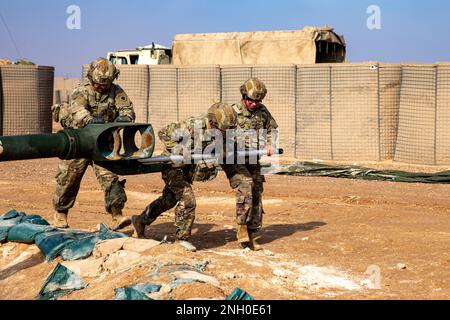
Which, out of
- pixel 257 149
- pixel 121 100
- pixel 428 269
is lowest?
pixel 428 269

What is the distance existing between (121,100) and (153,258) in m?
2.83

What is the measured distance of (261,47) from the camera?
2298 centimetres

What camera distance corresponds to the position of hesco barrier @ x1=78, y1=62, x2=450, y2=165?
56.7ft

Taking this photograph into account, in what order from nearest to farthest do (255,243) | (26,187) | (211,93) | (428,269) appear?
→ (428,269), (255,243), (26,187), (211,93)

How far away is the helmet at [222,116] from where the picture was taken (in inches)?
330

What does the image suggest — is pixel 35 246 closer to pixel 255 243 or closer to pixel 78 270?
pixel 78 270

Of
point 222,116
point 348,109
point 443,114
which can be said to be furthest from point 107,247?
point 348,109

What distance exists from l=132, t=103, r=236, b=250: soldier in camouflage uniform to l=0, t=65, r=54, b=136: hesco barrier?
12.4 meters

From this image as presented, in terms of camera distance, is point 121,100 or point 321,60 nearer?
point 121,100

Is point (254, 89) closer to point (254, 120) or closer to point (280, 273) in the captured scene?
point (254, 120)

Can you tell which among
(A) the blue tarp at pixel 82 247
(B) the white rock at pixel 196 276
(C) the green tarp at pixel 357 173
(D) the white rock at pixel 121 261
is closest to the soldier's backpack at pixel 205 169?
(A) the blue tarp at pixel 82 247

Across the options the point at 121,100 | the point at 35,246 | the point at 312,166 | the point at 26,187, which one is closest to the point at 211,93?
the point at 312,166
